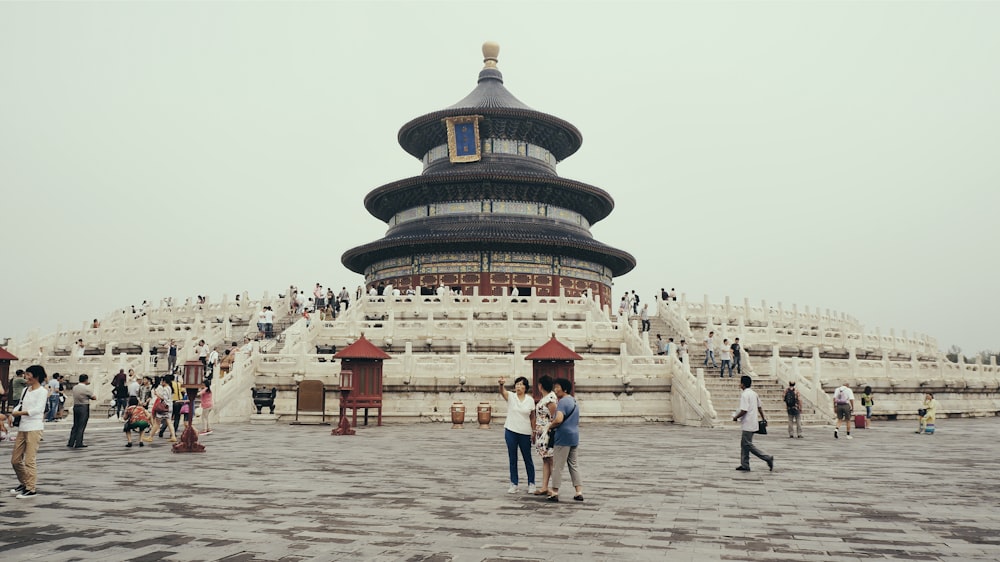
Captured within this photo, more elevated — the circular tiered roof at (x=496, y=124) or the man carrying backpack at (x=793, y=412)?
the circular tiered roof at (x=496, y=124)

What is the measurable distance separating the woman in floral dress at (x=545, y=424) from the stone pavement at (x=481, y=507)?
401 millimetres

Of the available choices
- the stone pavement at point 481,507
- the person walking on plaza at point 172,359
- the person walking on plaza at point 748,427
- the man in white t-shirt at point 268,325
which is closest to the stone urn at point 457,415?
the stone pavement at point 481,507

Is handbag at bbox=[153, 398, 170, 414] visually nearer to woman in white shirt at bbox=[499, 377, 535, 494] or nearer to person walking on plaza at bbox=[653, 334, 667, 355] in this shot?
woman in white shirt at bbox=[499, 377, 535, 494]

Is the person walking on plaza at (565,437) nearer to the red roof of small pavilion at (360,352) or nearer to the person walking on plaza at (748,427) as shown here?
the person walking on plaza at (748,427)

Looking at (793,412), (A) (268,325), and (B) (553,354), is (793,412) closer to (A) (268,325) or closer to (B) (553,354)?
(B) (553,354)

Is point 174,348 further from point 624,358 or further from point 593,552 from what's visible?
point 593,552

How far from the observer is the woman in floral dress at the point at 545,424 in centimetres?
929

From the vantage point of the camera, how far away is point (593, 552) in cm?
629

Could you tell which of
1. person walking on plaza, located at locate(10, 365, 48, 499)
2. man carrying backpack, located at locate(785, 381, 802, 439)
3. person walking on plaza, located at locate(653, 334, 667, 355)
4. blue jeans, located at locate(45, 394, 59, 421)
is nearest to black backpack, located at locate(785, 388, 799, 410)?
man carrying backpack, located at locate(785, 381, 802, 439)

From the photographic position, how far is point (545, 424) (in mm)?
9492

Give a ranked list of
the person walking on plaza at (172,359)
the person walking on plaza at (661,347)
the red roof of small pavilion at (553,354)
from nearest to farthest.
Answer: the red roof of small pavilion at (553,354) < the person walking on plaza at (172,359) < the person walking on plaza at (661,347)

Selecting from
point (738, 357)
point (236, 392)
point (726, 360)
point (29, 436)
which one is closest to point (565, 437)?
point (29, 436)

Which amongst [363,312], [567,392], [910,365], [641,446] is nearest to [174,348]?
[363,312]

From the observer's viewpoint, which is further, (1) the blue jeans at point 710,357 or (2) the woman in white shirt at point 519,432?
(1) the blue jeans at point 710,357
